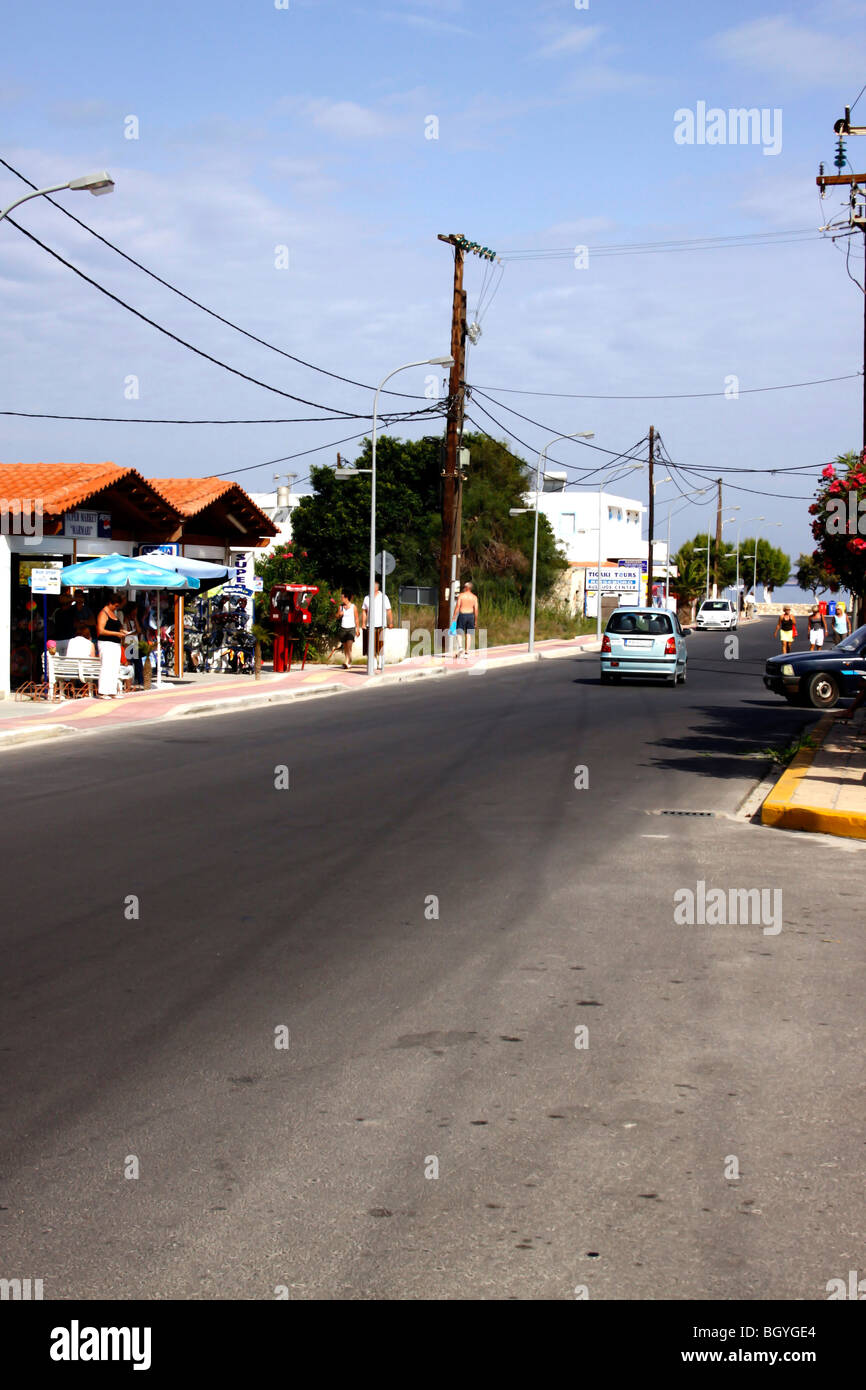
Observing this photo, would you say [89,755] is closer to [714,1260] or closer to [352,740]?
[352,740]

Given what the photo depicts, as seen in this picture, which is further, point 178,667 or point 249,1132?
point 178,667

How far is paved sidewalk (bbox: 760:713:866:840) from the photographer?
10906 mm

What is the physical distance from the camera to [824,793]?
472 inches

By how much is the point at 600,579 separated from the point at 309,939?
50.3 metres

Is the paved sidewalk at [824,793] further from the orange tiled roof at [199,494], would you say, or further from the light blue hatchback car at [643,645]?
the orange tiled roof at [199,494]

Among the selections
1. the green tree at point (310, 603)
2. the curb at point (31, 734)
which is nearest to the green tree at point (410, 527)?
the green tree at point (310, 603)

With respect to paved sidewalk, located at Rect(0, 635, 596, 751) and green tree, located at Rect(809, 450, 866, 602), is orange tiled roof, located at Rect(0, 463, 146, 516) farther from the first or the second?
green tree, located at Rect(809, 450, 866, 602)

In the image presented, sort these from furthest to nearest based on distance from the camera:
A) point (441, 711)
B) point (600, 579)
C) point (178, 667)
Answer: point (600, 579), point (178, 667), point (441, 711)

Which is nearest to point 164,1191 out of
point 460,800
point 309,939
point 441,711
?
point 309,939

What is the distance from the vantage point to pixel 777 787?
41.1ft

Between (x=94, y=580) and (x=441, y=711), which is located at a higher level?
(x=94, y=580)

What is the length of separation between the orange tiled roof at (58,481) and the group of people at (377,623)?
7340 mm

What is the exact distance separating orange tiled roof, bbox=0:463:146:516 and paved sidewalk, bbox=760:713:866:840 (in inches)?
530

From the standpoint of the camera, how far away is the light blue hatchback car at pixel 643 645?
28.8 m
